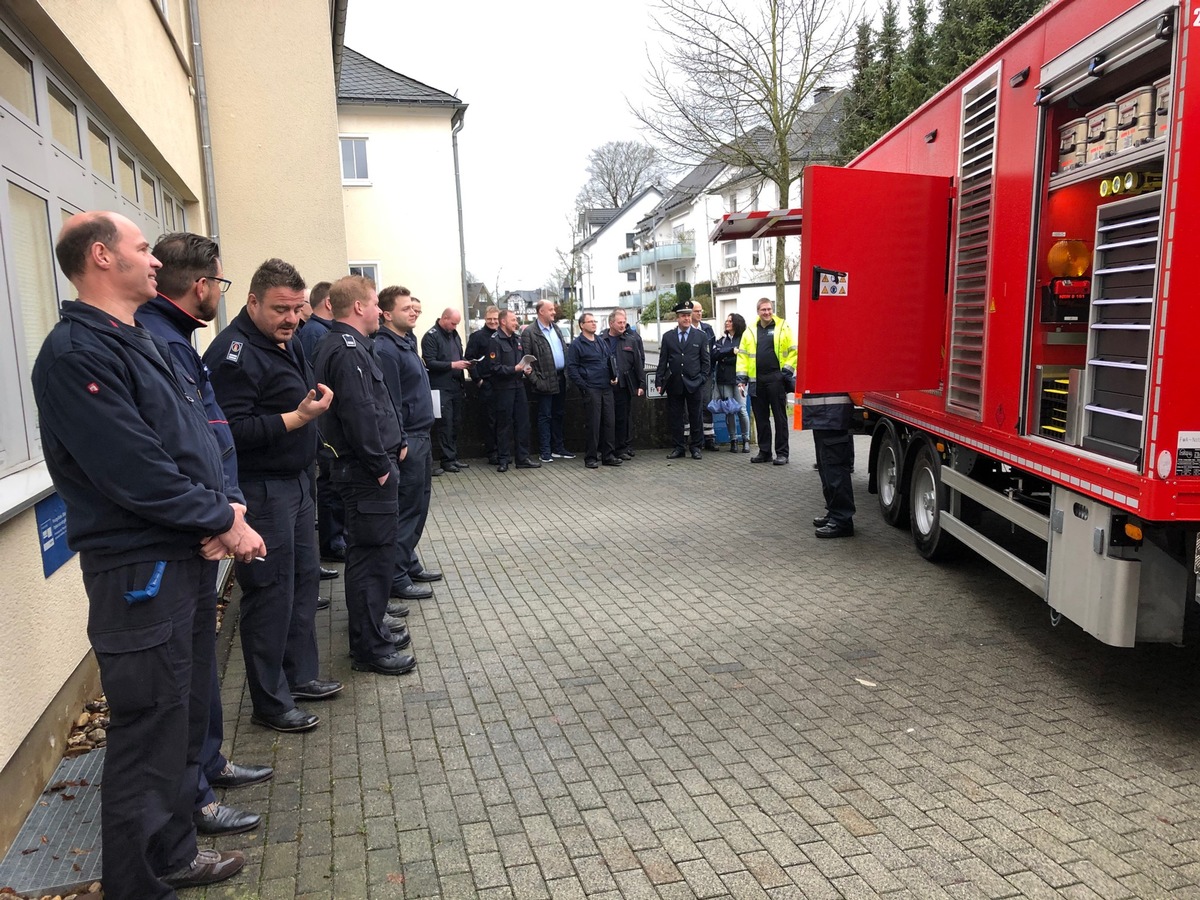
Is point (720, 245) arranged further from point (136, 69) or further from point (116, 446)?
point (116, 446)

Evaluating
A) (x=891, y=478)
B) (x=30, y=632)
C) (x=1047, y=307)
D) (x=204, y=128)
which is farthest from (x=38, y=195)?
(x=891, y=478)

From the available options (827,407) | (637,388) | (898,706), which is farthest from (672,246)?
(898,706)

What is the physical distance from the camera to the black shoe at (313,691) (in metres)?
4.48

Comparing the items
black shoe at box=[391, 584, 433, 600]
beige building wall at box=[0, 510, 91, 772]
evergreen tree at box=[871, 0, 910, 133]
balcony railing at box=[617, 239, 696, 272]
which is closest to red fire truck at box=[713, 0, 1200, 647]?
black shoe at box=[391, 584, 433, 600]

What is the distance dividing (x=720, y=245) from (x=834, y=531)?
50.5m

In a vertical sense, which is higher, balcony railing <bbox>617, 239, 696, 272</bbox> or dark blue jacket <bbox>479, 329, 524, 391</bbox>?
balcony railing <bbox>617, 239, 696, 272</bbox>

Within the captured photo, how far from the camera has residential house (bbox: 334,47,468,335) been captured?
23.3 m

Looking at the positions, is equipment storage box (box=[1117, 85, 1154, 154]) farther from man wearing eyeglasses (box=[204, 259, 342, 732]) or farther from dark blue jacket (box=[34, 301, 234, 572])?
dark blue jacket (box=[34, 301, 234, 572])

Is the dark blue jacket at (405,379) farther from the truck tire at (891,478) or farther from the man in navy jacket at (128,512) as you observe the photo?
the truck tire at (891,478)

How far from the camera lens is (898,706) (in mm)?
4367

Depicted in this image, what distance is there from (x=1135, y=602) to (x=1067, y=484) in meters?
0.67

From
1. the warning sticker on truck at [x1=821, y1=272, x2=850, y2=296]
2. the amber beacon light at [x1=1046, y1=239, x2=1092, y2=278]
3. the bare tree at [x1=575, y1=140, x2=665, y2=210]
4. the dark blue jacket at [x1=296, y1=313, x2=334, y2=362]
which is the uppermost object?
the bare tree at [x1=575, y1=140, x2=665, y2=210]

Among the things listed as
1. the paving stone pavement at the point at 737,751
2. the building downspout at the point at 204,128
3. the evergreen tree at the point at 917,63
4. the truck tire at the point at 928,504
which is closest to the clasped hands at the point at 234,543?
the paving stone pavement at the point at 737,751

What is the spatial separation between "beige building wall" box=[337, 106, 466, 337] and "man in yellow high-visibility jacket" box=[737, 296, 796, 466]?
1335cm
